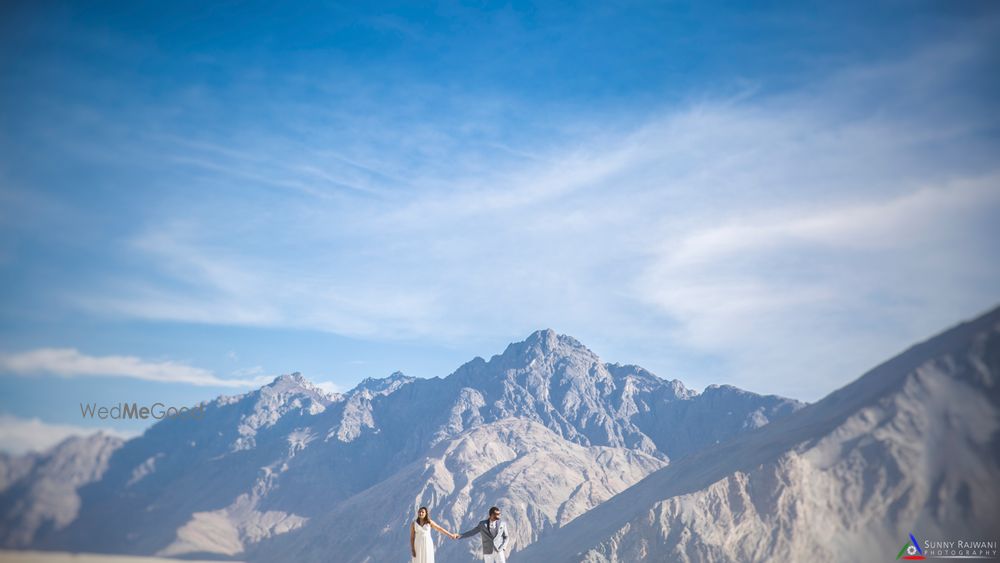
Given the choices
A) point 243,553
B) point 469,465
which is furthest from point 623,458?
point 243,553

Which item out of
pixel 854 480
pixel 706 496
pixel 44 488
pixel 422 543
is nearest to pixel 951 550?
pixel 854 480

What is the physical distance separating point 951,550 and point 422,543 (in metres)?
36.7

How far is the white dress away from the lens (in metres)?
19.4

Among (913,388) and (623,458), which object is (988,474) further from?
(623,458)

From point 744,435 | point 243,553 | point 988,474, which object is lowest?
point 243,553

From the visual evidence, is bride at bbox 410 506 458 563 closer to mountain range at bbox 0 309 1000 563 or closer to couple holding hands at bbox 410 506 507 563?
couple holding hands at bbox 410 506 507 563

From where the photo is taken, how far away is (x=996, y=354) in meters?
47.6

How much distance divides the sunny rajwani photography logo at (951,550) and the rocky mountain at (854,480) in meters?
1.52

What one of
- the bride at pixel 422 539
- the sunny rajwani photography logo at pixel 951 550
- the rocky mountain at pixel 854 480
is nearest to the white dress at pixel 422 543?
the bride at pixel 422 539

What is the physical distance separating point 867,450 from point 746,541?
1468 cm

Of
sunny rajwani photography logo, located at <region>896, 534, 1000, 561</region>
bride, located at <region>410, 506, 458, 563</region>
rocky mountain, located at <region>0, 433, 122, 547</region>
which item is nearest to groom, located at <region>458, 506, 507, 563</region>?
bride, located at <region>410, 506, 458, 563</region>

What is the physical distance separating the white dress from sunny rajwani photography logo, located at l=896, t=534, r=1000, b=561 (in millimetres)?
30570

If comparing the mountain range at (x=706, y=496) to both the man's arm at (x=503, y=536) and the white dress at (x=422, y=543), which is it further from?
the man's arm at (x=503, y=536)

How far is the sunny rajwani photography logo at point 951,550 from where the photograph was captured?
125ft
